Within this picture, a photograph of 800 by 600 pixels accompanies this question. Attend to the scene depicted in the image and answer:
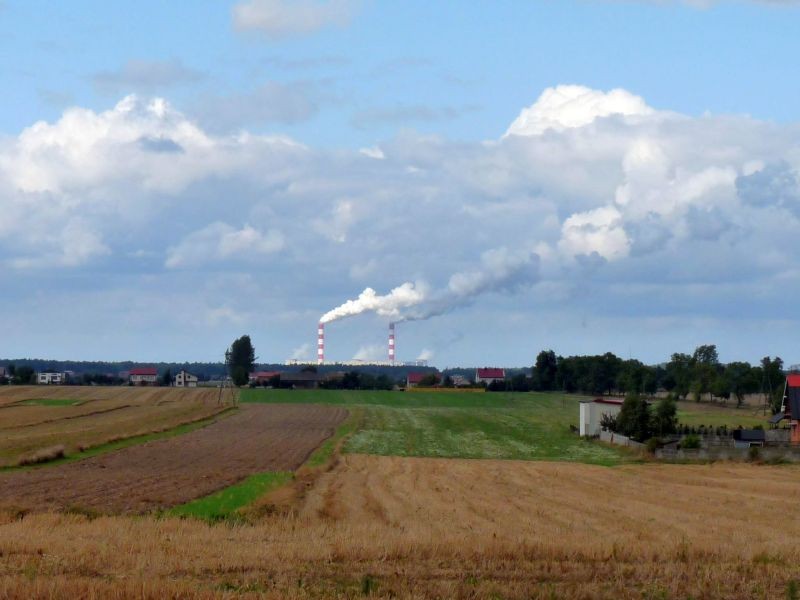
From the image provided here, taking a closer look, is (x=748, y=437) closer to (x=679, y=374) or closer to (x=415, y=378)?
(x=679, y=374)

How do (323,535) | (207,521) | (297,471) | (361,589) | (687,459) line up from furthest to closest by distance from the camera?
1. (687,459)
2. (297,471)
3. (207,521)
4. (323,535)
5. (361,589)

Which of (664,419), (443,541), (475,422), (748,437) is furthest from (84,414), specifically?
(443,541)

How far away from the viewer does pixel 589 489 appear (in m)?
41.2

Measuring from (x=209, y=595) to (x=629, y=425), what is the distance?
6118 centimetres

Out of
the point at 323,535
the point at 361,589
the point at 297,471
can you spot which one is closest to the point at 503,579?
the point at 361,589

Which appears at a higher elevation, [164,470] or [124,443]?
[124,443]

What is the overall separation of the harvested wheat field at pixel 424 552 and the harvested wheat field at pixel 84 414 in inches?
1016

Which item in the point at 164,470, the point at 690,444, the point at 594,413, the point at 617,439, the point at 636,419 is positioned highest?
the point at 594,413

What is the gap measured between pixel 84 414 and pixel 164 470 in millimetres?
53675

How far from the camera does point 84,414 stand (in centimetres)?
9619

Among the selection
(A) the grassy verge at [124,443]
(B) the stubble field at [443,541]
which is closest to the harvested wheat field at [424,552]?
(B) the stubble field at [443,541]

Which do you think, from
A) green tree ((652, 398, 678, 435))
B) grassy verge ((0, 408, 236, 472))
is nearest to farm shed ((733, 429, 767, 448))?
green tree ((652, 398, 678, 435))

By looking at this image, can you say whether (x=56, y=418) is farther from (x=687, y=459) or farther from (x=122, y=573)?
(x=122, y=573)

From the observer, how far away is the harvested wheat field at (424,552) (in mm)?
15875
